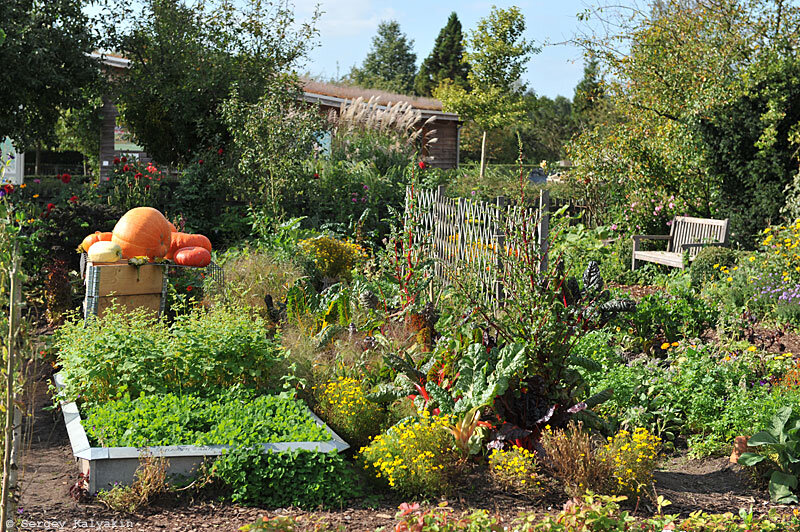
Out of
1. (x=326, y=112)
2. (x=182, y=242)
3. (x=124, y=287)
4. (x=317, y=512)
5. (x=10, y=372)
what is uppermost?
(x=326, y=112)

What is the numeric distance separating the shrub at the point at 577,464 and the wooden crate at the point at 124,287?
13.1 ft

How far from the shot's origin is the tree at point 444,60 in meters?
45.2

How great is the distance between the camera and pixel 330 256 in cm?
812

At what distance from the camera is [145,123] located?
1309 centimetres

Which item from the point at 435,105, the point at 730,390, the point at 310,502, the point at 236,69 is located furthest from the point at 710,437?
the point at 435,105

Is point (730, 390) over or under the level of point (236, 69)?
under

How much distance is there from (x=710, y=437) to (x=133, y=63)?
11519 mm

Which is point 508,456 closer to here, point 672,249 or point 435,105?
point 672,249

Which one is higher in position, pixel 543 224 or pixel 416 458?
pixel 543 224

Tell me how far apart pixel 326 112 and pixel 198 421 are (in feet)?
48.2

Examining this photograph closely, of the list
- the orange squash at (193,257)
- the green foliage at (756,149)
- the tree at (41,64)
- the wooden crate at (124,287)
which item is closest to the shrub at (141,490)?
the wooden crate at (124,287)

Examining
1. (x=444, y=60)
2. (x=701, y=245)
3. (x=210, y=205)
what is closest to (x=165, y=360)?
(x=210, y=205)

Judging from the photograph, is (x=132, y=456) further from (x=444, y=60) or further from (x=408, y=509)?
(x=444, y=60)

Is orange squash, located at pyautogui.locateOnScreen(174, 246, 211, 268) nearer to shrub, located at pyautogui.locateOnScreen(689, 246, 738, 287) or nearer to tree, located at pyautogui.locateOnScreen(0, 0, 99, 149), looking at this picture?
tree, located at pyautogui.locateOnScreen(0, 0, 99, 149)
